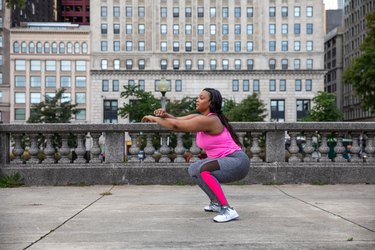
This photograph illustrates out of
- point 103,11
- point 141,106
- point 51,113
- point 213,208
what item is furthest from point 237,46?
point 213,208

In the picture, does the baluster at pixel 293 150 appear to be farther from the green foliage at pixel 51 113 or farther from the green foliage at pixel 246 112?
the green foliage at pixel 51 113

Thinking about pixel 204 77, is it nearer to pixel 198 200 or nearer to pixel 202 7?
pixel 202 7

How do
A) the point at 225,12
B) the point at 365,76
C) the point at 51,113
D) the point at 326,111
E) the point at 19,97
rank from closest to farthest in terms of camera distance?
the point at 365,76, the point at 51,113, the point at 326,111, the point at 225,12, the point at 19,97

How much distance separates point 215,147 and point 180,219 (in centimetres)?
92

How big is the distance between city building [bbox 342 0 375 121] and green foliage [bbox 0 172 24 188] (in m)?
88.9

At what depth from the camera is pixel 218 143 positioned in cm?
648

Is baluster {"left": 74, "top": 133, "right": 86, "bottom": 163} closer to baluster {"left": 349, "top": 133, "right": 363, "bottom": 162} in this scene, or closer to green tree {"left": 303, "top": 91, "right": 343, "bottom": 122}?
baluster {"left": 349, "top": 133, "right": 363, "bottom": 162}

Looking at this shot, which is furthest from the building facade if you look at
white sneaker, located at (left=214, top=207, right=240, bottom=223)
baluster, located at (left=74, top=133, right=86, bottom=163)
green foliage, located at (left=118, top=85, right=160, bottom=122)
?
white sneaker, located at (left=214, top=207, right=240, bottom=223)

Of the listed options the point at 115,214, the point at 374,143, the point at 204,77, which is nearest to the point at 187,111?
the point at 204,77

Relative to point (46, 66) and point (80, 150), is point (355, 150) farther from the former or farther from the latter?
point (46, 66)

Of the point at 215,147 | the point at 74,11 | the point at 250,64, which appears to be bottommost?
the point at 215,147

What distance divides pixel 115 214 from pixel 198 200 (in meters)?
1.84

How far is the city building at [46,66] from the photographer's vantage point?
94.1 meters

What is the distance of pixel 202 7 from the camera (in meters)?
93.3
